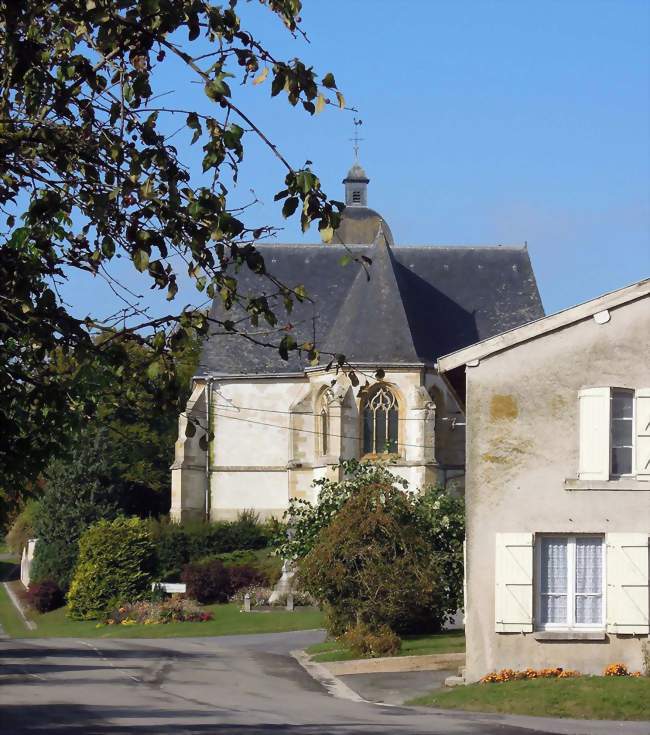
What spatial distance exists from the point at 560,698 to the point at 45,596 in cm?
3117

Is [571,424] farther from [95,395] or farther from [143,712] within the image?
[95,395]

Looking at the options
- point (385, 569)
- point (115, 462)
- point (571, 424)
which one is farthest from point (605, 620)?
point (115, 462)

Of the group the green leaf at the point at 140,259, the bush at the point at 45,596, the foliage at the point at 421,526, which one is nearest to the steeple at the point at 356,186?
the bush at the point at 45,596

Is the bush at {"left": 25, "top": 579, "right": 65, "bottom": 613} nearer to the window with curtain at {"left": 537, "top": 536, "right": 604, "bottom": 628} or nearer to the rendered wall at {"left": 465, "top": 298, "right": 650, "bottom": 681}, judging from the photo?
the rendered wall at {"left": 465, "top": 298, "right": 650, "bottom": 681}

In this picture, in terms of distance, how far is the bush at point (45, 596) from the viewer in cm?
4547

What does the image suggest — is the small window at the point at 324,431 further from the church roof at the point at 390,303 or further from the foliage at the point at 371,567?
the foliage at the point at 371,567

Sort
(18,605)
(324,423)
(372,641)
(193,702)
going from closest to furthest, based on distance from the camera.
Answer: (193,702)
(372,641)
(18,605)
(324,423)

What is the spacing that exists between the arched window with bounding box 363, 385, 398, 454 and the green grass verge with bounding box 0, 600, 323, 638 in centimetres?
942

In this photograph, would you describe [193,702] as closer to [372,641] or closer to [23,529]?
[372,641]

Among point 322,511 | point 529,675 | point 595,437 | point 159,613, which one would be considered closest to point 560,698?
point 529,675

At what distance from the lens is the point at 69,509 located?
48562mm

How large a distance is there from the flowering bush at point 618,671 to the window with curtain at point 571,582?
556 mm

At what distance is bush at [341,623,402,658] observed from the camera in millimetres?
22703

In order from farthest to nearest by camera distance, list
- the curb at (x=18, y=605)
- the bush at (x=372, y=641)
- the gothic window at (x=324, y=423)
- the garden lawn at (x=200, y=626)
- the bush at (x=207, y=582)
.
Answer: the gothic window at (x=324, y=423), the curb at (x=18, y=605), the bush at (x=207, y=582), the garden lawn at (x=200, y=626), the bush at (x=372, y=641)
